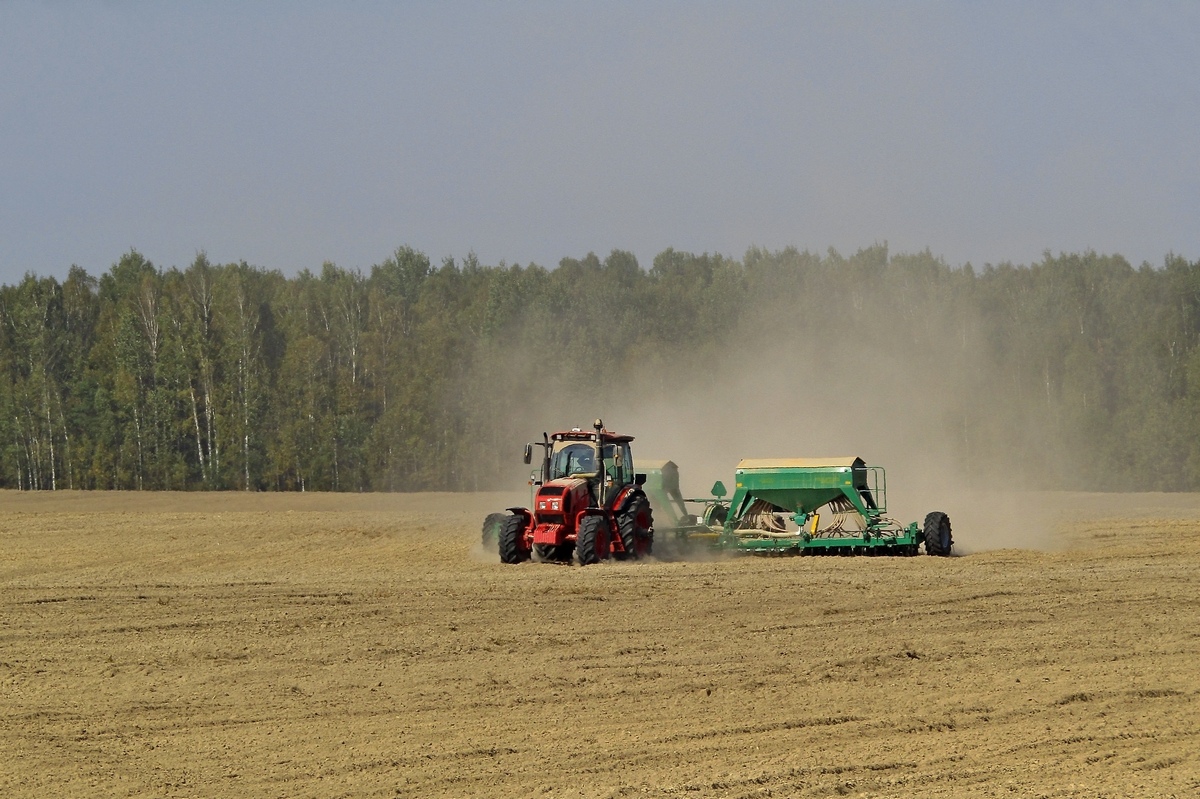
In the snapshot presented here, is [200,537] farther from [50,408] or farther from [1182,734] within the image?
[50,408]

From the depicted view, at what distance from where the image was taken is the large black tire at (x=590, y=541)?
19.7 meters

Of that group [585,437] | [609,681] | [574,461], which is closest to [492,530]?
[574,461]

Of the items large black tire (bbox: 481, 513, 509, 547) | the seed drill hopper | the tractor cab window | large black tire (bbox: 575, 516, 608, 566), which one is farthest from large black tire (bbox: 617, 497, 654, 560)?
large black tire (bbox: 481, 513, 509, 547)

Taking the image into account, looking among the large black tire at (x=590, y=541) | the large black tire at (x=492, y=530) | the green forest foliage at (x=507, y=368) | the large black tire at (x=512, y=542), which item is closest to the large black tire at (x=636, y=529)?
the large black tire at (x=590, y=541)

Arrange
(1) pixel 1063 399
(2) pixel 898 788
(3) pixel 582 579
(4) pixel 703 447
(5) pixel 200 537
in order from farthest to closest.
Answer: (1) pixel 1063 399, (4) pixel 703 447, (5) pixel 200 537, (3) pixel 582 579, (2) pixel 898 788

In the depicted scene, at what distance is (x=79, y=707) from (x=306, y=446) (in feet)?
161

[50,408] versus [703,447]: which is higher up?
[50,408]

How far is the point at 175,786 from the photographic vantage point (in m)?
8.07

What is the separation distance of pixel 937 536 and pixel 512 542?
7.30 m

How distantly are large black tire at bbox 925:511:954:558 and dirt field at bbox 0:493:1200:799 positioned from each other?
→ 50.9 inches

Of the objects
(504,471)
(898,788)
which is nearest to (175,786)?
(898,788)

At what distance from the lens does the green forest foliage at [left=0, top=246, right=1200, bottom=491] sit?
184 ft

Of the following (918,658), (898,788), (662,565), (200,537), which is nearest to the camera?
(898,788)

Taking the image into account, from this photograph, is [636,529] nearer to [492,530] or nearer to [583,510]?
[583,510]
